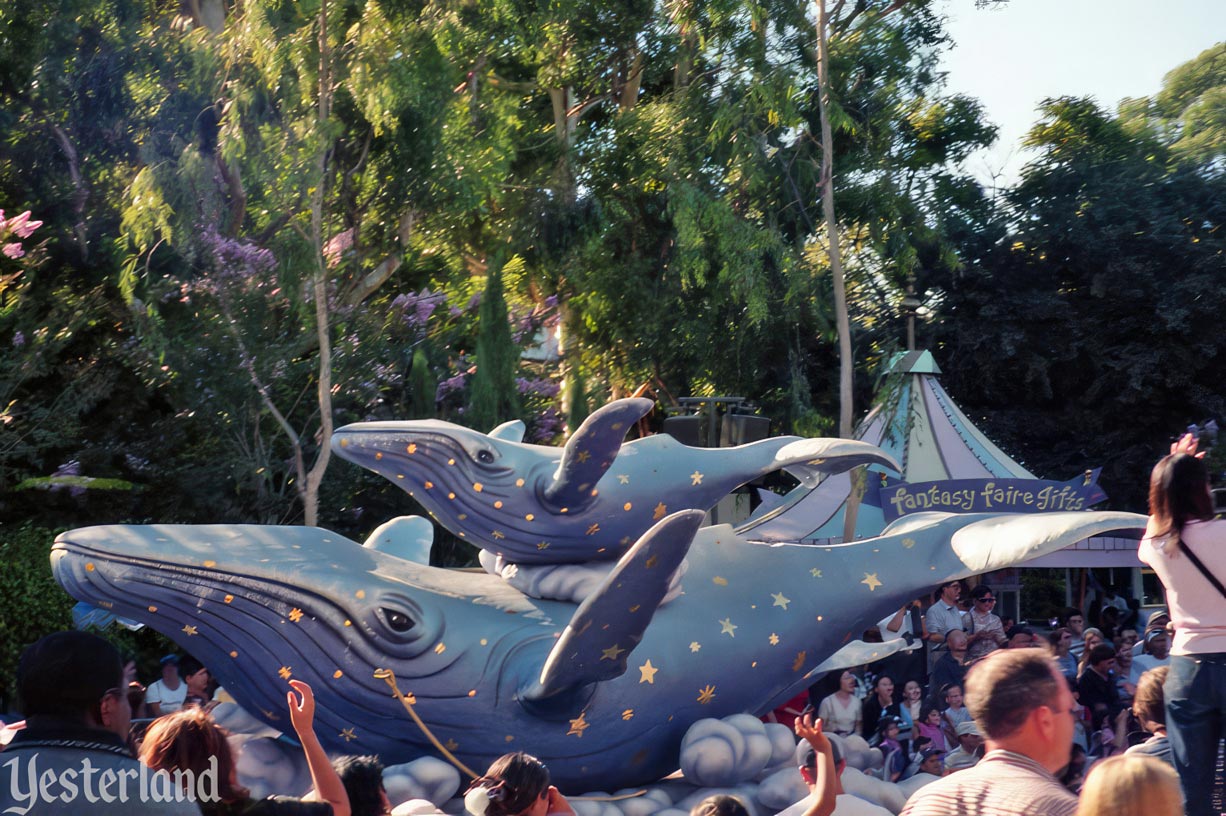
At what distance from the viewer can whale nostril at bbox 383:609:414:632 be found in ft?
20.1

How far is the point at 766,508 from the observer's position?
13.8 m

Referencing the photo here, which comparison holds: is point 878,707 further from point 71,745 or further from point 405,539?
point 71,745

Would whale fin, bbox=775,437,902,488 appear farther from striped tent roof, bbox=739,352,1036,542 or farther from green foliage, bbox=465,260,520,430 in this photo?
green foliage, bbox=465,260,520,430

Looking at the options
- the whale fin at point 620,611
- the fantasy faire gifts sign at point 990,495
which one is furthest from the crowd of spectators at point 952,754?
the fantasy faire gifts sign at point 990,495

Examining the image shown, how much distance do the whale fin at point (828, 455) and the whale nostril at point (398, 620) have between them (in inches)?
82.3

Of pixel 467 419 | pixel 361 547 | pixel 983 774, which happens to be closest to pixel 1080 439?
pixel 467 419

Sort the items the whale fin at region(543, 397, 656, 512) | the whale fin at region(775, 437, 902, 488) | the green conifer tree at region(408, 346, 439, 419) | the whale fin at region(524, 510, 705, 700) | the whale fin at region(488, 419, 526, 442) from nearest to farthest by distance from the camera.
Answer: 1. the whale fin at region(524, 510, 705, 700)
2. the whale fin at region(543, 397, 656, 512)
3. the whale fin at region(775, 437, 902, 488)
4. the whale fin at region(488, 419, 526, 442)
5. the green conifer tree at region(408, 346, 439, 419)

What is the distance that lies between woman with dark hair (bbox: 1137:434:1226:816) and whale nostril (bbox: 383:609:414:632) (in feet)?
11.1

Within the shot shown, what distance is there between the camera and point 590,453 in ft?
20.8

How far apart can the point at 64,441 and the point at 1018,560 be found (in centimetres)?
1088

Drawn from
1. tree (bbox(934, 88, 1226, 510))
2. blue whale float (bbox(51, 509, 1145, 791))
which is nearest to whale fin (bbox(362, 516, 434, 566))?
blue whale float (bbox(51, 509, 1145, 791))

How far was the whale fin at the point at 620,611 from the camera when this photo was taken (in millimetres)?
5449

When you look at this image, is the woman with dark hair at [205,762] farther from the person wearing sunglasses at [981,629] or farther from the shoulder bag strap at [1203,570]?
the person wearing sunglasses at [981,629]

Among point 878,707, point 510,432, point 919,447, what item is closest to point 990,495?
point 919,447
